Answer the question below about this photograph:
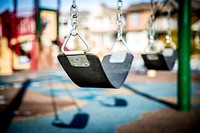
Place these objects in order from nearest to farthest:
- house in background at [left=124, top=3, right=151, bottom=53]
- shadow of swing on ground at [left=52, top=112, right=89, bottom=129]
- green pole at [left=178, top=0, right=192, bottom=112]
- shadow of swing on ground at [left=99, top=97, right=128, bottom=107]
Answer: shadow of swing on ground at [left=52, top=112, right=89, bottom=129] → green pole at [left=178, top=0, right=192, bottom=112] → shadow of swing on ground at [left=99, top=97, right=128, bottom=107] → house in background at [left=124, top=3, right=151, bottom=53]

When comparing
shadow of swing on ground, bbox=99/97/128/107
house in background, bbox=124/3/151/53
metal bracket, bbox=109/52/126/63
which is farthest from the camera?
house in background, bbox=124/3/151/53

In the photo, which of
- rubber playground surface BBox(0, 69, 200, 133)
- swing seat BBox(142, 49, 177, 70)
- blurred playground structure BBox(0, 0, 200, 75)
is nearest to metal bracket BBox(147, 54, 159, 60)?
swing seat BBox(142, 49, 177, 70)

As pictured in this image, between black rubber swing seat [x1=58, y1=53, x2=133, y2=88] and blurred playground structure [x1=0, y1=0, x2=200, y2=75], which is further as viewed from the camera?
blurred playground structure [x1=0, y1=0, x2=200, y2=75]

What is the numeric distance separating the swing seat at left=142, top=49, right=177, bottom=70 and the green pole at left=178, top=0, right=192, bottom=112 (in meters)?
1.66

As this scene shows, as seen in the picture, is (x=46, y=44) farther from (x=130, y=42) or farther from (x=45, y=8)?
(x=130, y=42)

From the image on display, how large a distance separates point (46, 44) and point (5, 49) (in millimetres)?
6360

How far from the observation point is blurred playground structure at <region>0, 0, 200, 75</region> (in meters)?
12.6

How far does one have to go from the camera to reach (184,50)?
588cm

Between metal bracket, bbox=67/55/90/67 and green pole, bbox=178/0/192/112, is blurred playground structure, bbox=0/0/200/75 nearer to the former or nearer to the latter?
green pole, bbox=178/0/192/112

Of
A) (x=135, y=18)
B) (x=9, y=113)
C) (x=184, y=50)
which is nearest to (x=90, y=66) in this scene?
(x=184, y=50)

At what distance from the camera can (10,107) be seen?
6664mm

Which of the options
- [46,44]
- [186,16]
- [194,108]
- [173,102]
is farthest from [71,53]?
[46,44]

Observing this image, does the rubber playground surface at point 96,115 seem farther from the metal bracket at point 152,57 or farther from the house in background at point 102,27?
the house in background at point 102,27

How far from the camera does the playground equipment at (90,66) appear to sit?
7.16 feet
